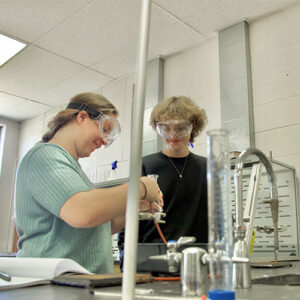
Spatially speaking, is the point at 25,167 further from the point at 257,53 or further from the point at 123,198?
the point at 257,53

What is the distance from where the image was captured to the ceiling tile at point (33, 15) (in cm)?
277

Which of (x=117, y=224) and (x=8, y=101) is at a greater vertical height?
(x=8, y=101)

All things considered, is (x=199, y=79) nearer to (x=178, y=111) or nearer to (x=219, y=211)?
(x=178, y=111)

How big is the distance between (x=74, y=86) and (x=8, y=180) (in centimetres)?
206

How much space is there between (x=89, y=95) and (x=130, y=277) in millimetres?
870

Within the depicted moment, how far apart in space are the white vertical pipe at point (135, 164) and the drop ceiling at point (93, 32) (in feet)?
6.04

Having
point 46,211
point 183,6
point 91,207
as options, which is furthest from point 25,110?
point 91,207

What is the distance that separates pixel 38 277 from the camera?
0.77 m

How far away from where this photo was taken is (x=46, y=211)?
0.90m

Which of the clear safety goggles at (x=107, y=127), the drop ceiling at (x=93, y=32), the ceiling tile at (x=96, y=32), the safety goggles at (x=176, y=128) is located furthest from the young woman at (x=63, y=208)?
the ceiling tile at (x=96, y=32)

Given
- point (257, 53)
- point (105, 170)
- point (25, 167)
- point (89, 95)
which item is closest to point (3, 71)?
point (105, 170)

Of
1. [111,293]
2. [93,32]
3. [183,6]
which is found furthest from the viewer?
[93,32]

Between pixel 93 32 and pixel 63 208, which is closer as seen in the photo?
pixel 63 208

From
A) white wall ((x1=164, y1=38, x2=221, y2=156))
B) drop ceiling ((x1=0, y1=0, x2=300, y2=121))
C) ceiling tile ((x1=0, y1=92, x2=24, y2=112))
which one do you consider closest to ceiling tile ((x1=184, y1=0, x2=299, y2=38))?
drop ceiling ((x1=0, y1=0, x2=300, y2=121))
